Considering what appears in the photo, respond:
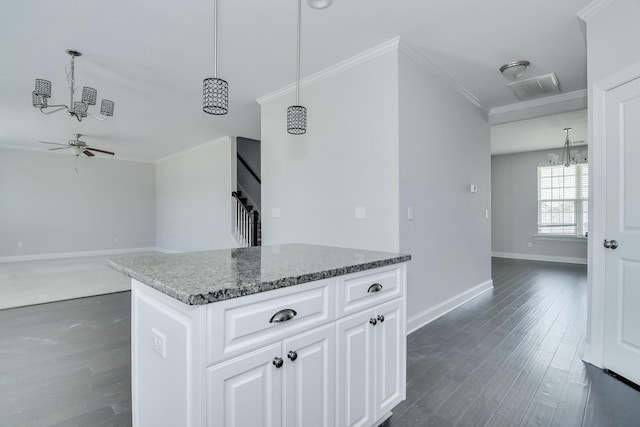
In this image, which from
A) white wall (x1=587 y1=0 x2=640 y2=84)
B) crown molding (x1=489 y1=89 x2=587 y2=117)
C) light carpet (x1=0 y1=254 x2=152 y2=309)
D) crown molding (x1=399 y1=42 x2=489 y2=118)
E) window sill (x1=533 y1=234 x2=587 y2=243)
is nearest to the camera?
white wall (x1=587 y1=0 x2=640 y2=84)

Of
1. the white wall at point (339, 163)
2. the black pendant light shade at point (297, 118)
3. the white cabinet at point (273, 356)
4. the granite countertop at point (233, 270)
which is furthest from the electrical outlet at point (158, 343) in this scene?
the white wall at point (339, 163)

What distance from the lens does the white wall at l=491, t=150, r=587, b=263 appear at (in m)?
7.31

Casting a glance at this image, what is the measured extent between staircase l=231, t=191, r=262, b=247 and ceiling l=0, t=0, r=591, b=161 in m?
2.23

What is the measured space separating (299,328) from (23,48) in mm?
3722

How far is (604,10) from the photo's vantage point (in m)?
2.30

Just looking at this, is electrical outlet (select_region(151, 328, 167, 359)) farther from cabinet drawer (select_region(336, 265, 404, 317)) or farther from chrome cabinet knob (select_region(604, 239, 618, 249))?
chrome cabinet knob (select_region(604, 239, 618, 249))

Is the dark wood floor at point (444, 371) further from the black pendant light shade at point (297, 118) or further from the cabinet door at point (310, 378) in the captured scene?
the black pendant light shade at point (297, 118)

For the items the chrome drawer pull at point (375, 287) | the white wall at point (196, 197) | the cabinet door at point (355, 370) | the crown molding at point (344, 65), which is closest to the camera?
the cabinet door at point (355, 370)

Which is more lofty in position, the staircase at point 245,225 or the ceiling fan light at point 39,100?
the ceiling fan light at point 39,100

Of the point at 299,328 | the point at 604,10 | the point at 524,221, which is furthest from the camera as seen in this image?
the point at 524,221

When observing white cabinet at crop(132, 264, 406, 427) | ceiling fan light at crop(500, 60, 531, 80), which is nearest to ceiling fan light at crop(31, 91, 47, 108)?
white cabinet at crop(132, 264, 406, 427)

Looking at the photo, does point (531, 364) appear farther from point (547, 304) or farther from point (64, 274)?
point (64, 274)

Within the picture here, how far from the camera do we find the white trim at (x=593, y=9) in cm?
228

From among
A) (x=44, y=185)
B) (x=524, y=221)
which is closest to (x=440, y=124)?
(x=524, y=221)
